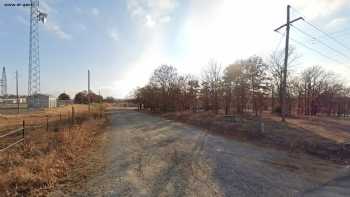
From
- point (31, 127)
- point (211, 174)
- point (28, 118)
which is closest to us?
point (211, 174)

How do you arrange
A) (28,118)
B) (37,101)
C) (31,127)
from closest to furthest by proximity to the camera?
(31,127)
(28,118)
(37,101)

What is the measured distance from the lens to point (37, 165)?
6066 millimetres

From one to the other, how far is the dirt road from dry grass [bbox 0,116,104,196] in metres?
0.92

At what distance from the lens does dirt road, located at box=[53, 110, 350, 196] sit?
4879mm

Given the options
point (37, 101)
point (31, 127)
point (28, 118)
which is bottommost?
point (28, 118)

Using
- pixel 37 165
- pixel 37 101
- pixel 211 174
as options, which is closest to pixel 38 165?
pixel 37 165

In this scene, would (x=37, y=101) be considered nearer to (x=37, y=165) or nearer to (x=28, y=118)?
(x=28, y=118)

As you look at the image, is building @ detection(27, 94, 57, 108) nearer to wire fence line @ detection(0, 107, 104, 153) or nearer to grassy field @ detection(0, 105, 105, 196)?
wire fence line @ detection(0, 107, 104, 153)

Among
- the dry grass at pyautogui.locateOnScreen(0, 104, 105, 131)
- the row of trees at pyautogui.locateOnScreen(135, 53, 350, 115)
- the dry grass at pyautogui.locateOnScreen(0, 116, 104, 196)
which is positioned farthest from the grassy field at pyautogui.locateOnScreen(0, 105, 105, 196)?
the row of trees at pyautogui.locateOnScreen(135, 53, 350, 115)

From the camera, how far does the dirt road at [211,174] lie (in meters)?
4.88

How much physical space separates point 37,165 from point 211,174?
16.7ft

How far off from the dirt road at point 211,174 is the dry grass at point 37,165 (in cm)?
92

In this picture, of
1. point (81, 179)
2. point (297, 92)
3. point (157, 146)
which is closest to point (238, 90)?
point (297, 92)

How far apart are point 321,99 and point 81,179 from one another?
167ft
